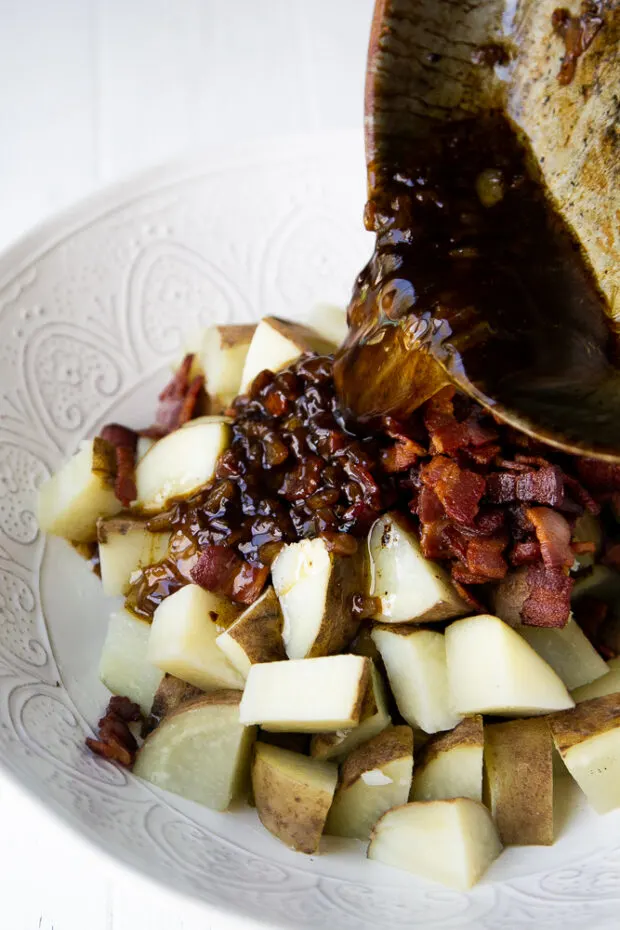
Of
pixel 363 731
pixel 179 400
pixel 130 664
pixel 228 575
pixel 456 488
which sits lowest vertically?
pixel 363 731

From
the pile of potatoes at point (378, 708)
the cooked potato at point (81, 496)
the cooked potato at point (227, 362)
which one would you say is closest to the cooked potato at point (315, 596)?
the pile of potatoes at point (378, 708)

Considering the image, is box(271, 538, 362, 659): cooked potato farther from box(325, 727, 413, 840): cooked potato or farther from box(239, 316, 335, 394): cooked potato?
box(239, 316, 335, 394): cooked potato

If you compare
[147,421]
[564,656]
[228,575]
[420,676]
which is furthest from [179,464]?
[564,656]

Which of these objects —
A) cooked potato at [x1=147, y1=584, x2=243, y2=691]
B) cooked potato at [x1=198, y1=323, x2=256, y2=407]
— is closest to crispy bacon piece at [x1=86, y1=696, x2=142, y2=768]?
cooked potato at [x1=147, y1=584, x2=243, y2=691]

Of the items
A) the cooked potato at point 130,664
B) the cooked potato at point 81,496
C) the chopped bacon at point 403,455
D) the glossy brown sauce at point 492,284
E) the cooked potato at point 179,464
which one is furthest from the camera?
the cooked potato at point 81,496

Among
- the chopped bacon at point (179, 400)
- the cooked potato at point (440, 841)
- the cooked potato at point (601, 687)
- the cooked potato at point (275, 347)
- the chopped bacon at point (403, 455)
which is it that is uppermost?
the cooked potato at point (275, 347)

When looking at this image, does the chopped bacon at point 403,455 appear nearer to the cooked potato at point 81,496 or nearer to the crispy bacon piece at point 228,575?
the crispy bacon piece at point 228,575

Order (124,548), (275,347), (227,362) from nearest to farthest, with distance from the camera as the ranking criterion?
(124,548)
(275,347)
(227,362)

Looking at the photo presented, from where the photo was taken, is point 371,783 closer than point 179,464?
Yes

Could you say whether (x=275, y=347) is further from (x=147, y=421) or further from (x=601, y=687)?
(x=601, y=687)
